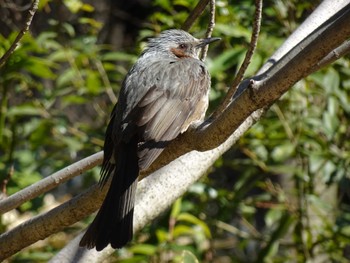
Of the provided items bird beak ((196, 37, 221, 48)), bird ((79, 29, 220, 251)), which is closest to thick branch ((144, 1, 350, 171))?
bird ((79, 29, 220, 251))

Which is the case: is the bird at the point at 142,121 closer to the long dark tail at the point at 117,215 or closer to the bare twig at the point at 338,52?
the long dark tail at the point at 117,215

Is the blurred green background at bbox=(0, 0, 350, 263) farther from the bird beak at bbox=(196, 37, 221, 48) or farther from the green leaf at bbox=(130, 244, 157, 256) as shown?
the bird beak at bbox=(196, 37, 221, 48)

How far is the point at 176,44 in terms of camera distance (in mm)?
4797

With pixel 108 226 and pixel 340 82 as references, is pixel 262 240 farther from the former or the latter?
pixel 108 226

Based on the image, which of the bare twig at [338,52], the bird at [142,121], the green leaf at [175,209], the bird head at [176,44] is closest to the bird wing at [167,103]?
the bird at [142,121]

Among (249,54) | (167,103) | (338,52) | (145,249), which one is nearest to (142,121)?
(167,103)

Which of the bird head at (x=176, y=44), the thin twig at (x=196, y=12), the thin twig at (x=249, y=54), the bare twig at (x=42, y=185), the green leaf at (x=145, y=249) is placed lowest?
the green leaf at (x=145, y=249)

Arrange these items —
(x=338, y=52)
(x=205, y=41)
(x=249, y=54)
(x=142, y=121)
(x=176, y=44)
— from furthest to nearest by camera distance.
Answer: (x=176, y=44), (x=205, y=41), (x=142, y=121), (x=338, y=52), (x=249, y=54)

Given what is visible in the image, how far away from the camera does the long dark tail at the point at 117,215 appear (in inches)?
136

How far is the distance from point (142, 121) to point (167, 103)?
28 cm

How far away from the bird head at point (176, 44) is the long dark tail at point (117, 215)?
1274 millimetres

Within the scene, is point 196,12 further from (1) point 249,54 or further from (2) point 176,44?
(1) point 249,54

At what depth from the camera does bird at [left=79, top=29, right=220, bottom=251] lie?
11.5 ft

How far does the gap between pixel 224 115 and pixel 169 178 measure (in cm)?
81
